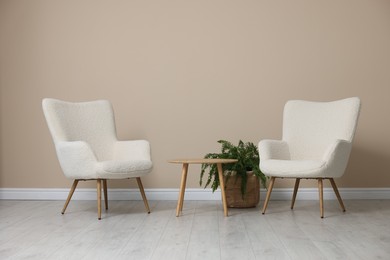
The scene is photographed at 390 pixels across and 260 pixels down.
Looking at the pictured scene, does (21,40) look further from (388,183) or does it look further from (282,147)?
(388,183)

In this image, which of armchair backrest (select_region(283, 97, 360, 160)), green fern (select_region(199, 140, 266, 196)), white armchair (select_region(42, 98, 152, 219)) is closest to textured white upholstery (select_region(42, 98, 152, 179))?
white armchair (select_region(42, 98, 152, 219))

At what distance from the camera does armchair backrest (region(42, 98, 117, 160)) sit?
3817 millimetres

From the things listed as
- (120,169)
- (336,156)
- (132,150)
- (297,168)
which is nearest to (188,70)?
(132,150)

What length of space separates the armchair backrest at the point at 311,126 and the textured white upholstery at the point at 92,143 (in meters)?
1.19

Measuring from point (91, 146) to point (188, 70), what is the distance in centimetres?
115

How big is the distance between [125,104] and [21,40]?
117 centimetres

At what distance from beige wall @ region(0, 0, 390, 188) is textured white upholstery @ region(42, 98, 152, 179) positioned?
0.44 metres

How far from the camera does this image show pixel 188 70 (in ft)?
14.5

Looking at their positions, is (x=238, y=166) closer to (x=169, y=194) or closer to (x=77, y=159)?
(x=169, y=194)

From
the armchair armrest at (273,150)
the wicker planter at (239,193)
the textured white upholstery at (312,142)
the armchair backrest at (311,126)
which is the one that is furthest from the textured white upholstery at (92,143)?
the armchair backrest at (311,126)

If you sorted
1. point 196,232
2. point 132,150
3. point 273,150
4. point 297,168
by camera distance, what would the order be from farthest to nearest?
point 132,150 → point 273,150 → point 297,168 → point 196,232

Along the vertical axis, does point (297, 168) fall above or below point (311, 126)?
below

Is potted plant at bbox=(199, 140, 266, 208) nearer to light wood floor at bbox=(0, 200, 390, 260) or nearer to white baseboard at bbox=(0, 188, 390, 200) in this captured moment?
light wood floor at bbox=(0, 200, 390, 260)

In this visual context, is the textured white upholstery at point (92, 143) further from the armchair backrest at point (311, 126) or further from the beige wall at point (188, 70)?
the armchair backrest at point (311, 126)
